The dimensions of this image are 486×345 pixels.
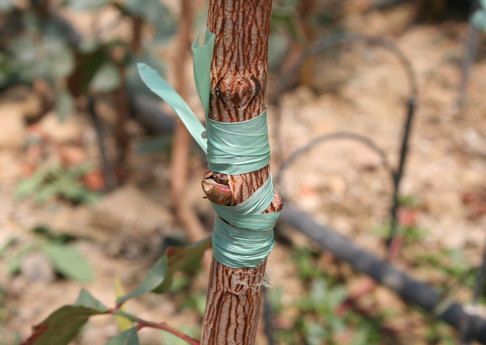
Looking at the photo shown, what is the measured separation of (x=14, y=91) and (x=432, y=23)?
2.57 meters

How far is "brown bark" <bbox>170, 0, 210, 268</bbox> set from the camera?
1.12 metres

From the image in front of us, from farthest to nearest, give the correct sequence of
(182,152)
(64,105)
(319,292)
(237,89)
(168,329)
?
(64,105) < (319,292) < (182,152) < (168,329) < (237,89)

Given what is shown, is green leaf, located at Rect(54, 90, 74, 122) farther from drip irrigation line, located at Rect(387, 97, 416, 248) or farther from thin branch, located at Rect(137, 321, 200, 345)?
thin branch, located at Rect(137, 321, 200, 345)

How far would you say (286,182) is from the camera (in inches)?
74.5

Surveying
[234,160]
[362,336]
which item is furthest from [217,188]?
[362,336]

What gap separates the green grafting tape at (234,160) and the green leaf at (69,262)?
1174mm

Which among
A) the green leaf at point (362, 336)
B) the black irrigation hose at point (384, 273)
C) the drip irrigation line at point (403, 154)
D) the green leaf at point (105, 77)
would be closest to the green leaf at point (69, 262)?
the green leaf at point (105, 77)

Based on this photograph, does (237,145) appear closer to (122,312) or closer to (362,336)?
(122,312)

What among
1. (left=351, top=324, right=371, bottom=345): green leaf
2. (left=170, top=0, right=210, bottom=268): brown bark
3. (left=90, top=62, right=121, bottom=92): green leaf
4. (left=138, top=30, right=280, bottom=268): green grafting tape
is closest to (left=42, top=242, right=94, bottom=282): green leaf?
(left=170, top=0, right=210, bottom=268): brown bark

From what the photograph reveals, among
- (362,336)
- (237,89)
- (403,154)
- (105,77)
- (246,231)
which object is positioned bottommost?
(362,336)

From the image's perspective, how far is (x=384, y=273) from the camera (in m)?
1.30

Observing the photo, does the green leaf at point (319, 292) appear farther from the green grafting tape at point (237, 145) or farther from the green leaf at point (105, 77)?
the green grafting tape at point (237, 145)

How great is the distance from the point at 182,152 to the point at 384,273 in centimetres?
68

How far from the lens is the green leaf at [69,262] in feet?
4.58
